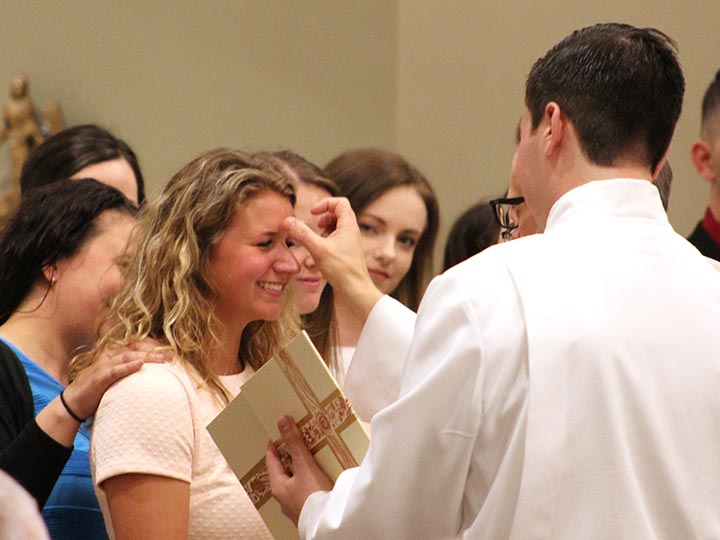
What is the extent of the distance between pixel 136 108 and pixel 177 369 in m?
4.11

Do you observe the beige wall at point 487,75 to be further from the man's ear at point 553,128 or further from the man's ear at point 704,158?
the man's ear at point 553,128

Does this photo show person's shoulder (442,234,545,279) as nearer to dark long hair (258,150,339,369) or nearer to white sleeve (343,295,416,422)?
white sleeve (343,295,416,422)

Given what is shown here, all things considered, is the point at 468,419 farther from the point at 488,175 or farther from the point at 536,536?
the point at 488,175

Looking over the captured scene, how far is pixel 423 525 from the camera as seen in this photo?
180cm

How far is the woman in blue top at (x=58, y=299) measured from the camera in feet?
8.83

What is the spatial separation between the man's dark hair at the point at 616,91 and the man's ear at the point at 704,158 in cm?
217

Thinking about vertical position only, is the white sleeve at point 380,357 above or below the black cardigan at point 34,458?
above

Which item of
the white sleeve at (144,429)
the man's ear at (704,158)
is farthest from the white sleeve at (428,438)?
the man's ear at (704,158)

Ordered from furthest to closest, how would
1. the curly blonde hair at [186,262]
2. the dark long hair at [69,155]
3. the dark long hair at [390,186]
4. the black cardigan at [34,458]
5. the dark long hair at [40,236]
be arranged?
1. the dark long hair at [390,186]
2. the dark long hair at [69,155]
3. the dark long hair at [40,236]
4. the curly blonde hair at [186,262]
5. the black cardigan at [34,458]

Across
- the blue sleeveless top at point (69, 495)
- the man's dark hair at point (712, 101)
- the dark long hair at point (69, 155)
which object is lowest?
the blue sleeveless top at point (69, 495)

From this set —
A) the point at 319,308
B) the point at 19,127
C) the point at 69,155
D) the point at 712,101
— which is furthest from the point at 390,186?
the point at 19,127

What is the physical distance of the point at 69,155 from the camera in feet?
12.5

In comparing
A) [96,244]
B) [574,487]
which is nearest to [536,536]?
[574,487]

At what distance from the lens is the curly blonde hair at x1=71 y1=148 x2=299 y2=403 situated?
8.36 feet
